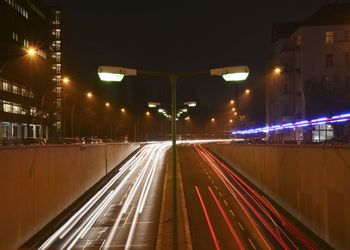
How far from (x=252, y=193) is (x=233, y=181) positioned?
10117mm

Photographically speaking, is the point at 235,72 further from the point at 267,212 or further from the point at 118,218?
the point at 118,218

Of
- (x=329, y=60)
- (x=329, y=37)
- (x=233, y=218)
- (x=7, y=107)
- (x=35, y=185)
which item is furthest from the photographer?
(x=7, y=107)

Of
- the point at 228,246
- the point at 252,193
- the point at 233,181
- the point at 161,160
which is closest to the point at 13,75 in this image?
the point at 161,160

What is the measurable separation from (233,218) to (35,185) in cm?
1490

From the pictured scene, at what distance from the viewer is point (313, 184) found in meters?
29.9

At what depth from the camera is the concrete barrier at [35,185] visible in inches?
1022

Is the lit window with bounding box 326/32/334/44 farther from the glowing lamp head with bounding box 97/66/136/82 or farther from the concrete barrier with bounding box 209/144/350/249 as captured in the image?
the glowing lamp head with bounding box 97/66/136/82

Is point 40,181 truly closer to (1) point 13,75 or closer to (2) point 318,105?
(2) point 318,105

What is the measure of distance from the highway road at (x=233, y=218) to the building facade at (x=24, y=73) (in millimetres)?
27863

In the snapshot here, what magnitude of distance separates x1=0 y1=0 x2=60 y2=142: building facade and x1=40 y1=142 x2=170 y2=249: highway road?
1990 cm

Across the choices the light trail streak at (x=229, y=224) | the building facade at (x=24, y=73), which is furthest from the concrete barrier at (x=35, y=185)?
the building facade at (x=24, y=73)

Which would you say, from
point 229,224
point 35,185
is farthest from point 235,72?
point 229,224

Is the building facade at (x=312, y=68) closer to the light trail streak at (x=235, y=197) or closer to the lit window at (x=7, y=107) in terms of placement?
the light trail streak at (x=235, y=197)

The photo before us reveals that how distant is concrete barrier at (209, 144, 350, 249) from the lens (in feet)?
79.6
